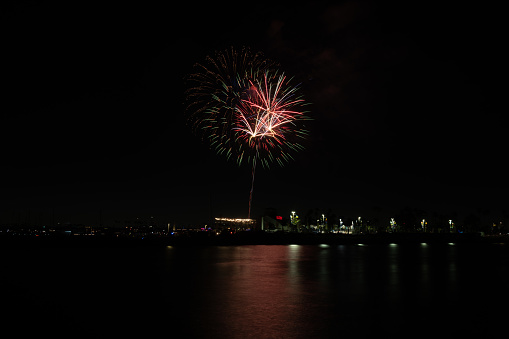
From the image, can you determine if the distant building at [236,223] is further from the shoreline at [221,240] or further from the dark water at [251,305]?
the dark water at [251,305]

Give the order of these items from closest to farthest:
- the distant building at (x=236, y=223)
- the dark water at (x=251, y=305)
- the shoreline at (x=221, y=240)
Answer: the dark water at (x=251, y=305) → the shoreline at (x=221, y=240) → the distant building at (x=236, y=223)

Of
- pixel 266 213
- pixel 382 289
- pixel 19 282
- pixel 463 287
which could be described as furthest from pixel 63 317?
pixel 266 213

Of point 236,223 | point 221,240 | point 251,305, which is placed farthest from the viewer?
point 236,223

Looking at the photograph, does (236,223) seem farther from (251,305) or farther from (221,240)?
(251,305)

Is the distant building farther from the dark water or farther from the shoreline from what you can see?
the dark water

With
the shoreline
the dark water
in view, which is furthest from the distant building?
the dark water

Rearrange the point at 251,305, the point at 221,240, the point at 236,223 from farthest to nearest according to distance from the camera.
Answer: the point at 236,223 → the point at 221,240 → the point at 251,305

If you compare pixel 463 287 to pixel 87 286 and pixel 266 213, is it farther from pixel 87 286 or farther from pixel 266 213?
pixel 266 213

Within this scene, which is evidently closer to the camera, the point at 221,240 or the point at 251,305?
the point at 251,305

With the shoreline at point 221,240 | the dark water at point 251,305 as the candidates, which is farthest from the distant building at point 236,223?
the dark water at point 251,305

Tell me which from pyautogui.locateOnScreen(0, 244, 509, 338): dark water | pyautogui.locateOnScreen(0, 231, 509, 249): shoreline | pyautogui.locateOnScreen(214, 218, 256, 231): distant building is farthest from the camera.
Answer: pyautogui.locateOnScreen(214, 218, 256, 231): distant building

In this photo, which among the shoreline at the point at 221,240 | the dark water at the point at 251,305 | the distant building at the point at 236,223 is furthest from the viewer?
the distant building at the point at 236,223

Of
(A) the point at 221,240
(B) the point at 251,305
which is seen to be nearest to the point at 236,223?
(A) the point at 221,240
